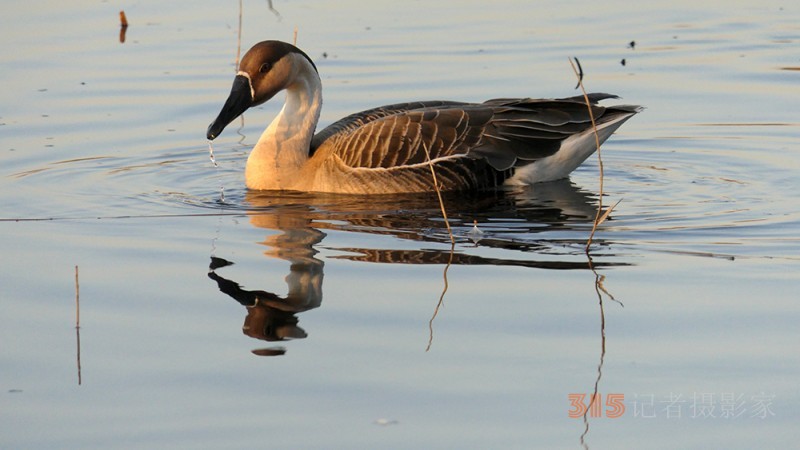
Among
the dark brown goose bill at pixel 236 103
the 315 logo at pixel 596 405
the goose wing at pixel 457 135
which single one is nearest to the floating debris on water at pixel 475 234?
the goose wing at pixel 457 135

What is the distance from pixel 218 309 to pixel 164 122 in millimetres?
6279

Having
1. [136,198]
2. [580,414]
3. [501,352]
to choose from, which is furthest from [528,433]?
[136,198]

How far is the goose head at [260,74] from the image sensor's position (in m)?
10.6

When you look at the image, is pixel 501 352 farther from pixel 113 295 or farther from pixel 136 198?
pixel 136 198

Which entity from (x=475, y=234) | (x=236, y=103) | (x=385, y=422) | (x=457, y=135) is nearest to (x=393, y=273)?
(x=475, y=234)

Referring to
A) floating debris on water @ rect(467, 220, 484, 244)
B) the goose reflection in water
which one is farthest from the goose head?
floating debris on water @ rect(467, 220, 484, 244)

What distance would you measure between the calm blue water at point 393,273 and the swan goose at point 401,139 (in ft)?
0.92

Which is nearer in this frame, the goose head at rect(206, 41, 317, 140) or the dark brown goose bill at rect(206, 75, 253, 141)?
the dark brown goose bill at rect(206, 75, 253, 141)

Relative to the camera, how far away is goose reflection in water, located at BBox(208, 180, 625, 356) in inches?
285

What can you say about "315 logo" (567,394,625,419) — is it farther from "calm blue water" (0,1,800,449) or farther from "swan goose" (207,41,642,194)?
"swan goose" (207,41,642,194)

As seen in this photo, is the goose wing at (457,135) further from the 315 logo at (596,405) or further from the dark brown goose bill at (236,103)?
the 315 logo at (596,405)

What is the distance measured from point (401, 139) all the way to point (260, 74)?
1251mm

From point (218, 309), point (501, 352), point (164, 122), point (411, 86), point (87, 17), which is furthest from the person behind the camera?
point (87, 17)

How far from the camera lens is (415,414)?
219 inches
